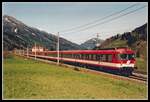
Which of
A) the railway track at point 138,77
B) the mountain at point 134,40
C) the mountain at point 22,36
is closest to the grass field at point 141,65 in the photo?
the mountain at point 134,40

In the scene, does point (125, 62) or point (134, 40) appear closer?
point (134, 40)

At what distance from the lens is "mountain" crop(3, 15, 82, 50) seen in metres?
15.7

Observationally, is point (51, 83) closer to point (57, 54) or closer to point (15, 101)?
point (15, 101)

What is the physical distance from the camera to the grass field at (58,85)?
1491 centimetres

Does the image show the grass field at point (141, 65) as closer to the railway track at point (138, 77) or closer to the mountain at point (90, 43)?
the railway track at point (138, 77)

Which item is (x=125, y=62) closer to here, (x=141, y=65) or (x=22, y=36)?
(x=141, y=65)

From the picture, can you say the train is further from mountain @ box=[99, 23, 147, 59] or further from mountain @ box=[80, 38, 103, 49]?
mountain @ box=[80, 38, 103, 49]

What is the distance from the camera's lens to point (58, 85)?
1593cm

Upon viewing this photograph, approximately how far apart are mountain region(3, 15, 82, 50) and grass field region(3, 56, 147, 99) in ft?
2.95

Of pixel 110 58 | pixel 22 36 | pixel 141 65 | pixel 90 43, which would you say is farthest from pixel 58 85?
pixel 110 58

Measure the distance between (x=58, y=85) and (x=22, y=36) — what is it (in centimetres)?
316

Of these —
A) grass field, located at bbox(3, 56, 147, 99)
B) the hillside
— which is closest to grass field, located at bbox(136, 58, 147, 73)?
the hillside

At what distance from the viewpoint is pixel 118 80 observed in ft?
57.1

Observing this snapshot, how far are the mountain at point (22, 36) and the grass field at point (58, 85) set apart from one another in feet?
2.95
